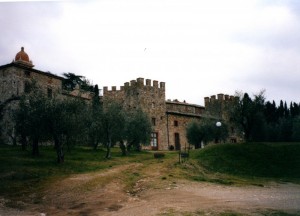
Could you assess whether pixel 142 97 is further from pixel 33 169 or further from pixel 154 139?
pixel 33 169

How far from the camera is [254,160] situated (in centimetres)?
3194

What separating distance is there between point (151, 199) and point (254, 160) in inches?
689

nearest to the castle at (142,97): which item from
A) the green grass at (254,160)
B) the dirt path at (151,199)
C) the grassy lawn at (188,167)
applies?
the grassy lawn at (188,167)

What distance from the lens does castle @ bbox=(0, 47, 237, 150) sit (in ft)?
141

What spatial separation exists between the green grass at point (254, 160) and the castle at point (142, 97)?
17.7 m

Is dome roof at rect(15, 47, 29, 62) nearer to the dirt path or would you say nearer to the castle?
the castle

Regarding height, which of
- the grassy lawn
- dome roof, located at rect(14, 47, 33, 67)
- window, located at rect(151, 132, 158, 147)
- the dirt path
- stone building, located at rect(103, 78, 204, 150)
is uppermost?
dome roof, located at rect(14, 47, 33, 67)

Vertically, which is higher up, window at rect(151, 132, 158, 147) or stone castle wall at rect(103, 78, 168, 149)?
stone castle wall at rect(103, 78, 168, 149)

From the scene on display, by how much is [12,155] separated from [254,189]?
1939 cm

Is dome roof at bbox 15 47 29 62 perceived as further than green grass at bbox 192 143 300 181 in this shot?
Yes

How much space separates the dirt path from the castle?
975 inches

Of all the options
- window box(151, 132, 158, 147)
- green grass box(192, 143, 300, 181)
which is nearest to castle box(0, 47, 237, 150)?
window box(151, 132, 158, 147)

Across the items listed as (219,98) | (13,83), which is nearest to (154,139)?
(219,98)

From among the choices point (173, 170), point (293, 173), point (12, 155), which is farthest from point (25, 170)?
point (293, 173)
